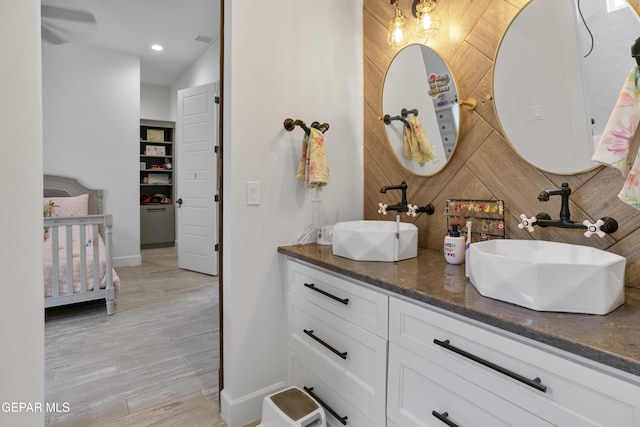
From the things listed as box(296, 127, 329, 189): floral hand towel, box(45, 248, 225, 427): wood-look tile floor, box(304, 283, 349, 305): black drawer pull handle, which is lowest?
box(45, 248, 225, 427): wood-look tile floor

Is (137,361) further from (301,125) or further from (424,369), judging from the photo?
(424,369)

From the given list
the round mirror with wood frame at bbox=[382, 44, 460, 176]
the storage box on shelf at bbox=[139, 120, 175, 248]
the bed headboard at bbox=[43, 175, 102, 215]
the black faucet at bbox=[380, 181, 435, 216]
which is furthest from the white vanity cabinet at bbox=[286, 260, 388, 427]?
the storage box on shelf at bbox=[139, 120, 175, 248]

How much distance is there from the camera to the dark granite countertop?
684 mm

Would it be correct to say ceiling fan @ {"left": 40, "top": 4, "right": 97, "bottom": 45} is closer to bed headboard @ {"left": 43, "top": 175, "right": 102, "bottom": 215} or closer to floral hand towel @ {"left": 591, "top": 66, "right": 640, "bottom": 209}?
bed headboard @ {"left": 43, "top": 175, "right": 102, "bottom": 215}

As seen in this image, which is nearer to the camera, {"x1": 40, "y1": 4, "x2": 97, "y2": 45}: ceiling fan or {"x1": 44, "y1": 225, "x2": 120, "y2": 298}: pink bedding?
{"x1": 44, "y1": 225, "x2": 120, "y2": 298}: pink bedding

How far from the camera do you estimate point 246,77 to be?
5.39 feet

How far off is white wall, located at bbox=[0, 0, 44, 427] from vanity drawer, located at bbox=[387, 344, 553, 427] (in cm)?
100

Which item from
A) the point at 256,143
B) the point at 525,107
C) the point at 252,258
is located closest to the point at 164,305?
the point at 252,258

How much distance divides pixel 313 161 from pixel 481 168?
2.60 ft

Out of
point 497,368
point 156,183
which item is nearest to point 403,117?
point 497,368

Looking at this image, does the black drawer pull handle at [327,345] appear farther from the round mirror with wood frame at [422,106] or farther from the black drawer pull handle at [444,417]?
the round mirror with wood frame at [422,106]

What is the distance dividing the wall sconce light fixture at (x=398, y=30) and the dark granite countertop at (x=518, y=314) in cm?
120

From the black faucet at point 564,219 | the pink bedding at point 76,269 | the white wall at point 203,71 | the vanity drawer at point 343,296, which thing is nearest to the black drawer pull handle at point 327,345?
the vanity drawer at point 343,296

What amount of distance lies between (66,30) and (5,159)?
4.85 m
